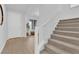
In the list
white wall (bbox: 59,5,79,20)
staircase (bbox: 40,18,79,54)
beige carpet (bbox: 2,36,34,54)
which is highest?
white wall (bbox: 59,5,79,20)

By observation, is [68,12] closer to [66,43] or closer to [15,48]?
[66,43]

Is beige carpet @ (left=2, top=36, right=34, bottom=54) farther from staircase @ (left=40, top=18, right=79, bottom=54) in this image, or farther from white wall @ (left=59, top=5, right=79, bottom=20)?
white wall @ (left=59, top=5, right=79, bottom=20)

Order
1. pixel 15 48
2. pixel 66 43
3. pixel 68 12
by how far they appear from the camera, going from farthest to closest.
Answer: pixel 68 12 → pixel 15 48 → pixel 66 43

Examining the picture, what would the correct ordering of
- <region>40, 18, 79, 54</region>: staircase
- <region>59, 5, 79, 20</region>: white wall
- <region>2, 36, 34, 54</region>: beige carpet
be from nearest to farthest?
1. <region>40, 18, 79, 54</region>: staircase
2. <region>2, 36, 34, 54</region>: beige carpet
3. <region>59, 5, 79, 20</region>: white wall

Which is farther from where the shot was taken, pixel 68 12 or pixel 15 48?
pixel 68 12

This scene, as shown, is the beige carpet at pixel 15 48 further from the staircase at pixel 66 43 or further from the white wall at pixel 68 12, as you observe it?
the white wall at pixel 68 12

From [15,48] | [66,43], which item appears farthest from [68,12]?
[15,48]

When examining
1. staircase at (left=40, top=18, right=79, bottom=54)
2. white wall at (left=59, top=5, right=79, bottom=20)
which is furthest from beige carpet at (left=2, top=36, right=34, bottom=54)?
white wall at (left=59, top=5, right=79, bottom=20)

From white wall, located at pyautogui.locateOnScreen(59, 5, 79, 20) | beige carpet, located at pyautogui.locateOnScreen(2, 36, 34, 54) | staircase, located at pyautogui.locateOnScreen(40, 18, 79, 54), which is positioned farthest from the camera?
white wall, located at pyautogui.locateOnScreen(59, 5, 79, 20)

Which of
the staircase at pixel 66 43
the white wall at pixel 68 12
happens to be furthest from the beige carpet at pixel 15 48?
the white wall at pixel 68 12

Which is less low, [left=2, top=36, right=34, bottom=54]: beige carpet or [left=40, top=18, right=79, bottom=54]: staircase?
[left=40, top=18, right=79, bottom=54]: staircase

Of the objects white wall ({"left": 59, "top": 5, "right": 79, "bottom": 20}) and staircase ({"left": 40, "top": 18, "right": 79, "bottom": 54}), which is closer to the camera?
staircase ({"left": 40, "top": 18, "right": 79, "bottom": 54})

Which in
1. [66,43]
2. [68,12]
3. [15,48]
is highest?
[68,12]
